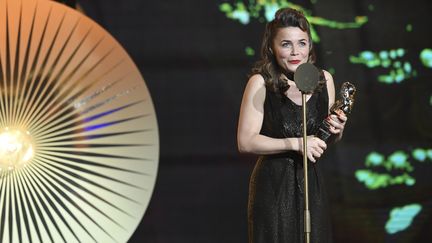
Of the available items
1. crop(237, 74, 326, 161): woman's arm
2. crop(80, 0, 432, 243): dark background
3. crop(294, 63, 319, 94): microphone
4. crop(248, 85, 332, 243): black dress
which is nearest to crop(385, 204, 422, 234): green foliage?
crop(80, 0, 432, 243): dark background

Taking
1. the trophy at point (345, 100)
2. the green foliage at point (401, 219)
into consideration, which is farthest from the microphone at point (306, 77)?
the green foliage at point (401, 219)

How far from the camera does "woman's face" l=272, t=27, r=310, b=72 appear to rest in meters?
2.20

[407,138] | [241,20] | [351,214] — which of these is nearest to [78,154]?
[241,20]

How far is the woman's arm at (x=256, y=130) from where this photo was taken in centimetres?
216

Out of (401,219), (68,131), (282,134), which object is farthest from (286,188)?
(401,219)

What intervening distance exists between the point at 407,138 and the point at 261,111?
1.59 metres

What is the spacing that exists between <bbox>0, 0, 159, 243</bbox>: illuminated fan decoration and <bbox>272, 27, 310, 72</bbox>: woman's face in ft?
4.13

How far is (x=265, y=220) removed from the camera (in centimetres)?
221

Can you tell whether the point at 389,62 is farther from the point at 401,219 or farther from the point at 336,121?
the point at 336,121

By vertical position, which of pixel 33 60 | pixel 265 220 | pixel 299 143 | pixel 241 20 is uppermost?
pixel 241 20

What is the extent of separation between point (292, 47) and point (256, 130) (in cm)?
25

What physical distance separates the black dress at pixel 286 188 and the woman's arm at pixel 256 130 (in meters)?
0.03

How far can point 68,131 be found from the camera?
3.31 m

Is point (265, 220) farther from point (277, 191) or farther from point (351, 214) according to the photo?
point (351, 214)
